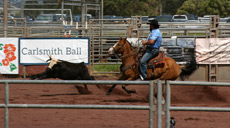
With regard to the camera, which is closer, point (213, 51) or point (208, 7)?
point (213, 51)

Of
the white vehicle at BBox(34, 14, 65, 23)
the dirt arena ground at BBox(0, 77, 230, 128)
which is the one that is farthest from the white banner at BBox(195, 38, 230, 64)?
the white vehicle at BBox(34, 14, 65, 23)

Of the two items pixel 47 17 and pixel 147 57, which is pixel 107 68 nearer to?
pixel 147 57

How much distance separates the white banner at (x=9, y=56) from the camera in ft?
53.1

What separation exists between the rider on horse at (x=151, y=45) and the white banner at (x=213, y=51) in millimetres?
4734

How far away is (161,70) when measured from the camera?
11.7 m

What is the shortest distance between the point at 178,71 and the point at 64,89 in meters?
5.73

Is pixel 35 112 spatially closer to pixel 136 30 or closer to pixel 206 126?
pixel 206 126

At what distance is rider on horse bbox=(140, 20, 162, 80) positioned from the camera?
11.0 m

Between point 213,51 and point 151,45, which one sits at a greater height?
point 151,45

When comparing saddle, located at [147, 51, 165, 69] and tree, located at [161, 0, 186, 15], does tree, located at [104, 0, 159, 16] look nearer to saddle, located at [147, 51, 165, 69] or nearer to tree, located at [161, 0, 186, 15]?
tree, located at [161, 0, 186, 15]

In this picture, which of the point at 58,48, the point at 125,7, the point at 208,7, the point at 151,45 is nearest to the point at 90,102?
the point at 151,45

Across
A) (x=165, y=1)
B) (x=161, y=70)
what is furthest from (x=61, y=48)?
(x=165, y=1)

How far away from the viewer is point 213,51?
15625 mm

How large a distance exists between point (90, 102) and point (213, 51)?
32.5 feet
